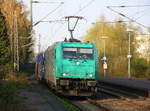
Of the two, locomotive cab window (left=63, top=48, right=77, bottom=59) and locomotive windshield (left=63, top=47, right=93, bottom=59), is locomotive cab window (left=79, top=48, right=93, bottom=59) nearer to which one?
locomotive windshield (left=63, top=47, right=93, bottom=59)

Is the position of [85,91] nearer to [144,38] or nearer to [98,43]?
[144,38]

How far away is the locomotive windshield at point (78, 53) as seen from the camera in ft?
63.0

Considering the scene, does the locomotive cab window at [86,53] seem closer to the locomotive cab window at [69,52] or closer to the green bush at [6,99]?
the locomotive cab window at [69,52]

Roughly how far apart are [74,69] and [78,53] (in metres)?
0.98

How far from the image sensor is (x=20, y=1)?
5309cm

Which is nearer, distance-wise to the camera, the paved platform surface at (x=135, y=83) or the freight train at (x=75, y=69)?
the freight train at (x=75, y=69)

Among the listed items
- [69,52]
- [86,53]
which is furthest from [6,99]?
[86,53]

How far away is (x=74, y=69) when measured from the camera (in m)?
18.8

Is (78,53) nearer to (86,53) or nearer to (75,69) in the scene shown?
(86,53)

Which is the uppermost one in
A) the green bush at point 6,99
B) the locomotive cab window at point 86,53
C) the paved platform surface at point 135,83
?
the locomotive cab window at point 86,53

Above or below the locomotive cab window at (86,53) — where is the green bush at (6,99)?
below

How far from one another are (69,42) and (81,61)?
135 cm

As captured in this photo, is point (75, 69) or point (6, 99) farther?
point (75, 69)

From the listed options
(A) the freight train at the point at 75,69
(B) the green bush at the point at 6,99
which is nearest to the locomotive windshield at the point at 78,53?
(A) the freight train at the point at 75,69
